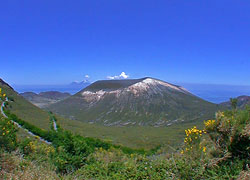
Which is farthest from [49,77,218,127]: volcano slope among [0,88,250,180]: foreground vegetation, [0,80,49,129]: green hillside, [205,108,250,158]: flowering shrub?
[205,108,250,158]: flowering shrub

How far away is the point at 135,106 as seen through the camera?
85.9 m

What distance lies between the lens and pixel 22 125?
25578 mm

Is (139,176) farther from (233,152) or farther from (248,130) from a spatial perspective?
(248,130)

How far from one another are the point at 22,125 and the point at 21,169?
2392 centimetres

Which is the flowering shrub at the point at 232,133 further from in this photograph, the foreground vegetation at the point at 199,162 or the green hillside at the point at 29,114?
the green hillside at the point at 29,114

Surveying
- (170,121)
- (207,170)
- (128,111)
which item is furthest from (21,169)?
(128,111)

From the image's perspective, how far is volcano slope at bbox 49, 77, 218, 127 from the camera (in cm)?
7425

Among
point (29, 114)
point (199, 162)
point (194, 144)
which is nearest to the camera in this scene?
point (199, 162)

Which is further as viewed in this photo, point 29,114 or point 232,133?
point 29,114

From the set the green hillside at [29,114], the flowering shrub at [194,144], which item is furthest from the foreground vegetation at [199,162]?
the green hillside at [29,114]

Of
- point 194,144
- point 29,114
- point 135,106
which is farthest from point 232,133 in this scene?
point 135,106

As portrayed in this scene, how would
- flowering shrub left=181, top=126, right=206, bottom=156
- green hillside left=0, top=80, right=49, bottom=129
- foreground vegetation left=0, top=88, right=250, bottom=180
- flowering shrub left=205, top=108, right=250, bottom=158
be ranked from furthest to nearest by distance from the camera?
1. green hillside left=0, top=80, right=49, bottom=129
2. flowering shrub left=181, top=126, right=206, bottom=156
3. flowering shrub left=205, top=108, right=250, bottom=158
4. foreground vegetation left=0, top=88, right=250, bottom=180

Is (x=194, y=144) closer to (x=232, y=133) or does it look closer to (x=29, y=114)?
(x=232, y=133)

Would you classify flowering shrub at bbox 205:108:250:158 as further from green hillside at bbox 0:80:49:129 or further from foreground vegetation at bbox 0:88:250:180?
green hillside at bbox 0:80:49:129
